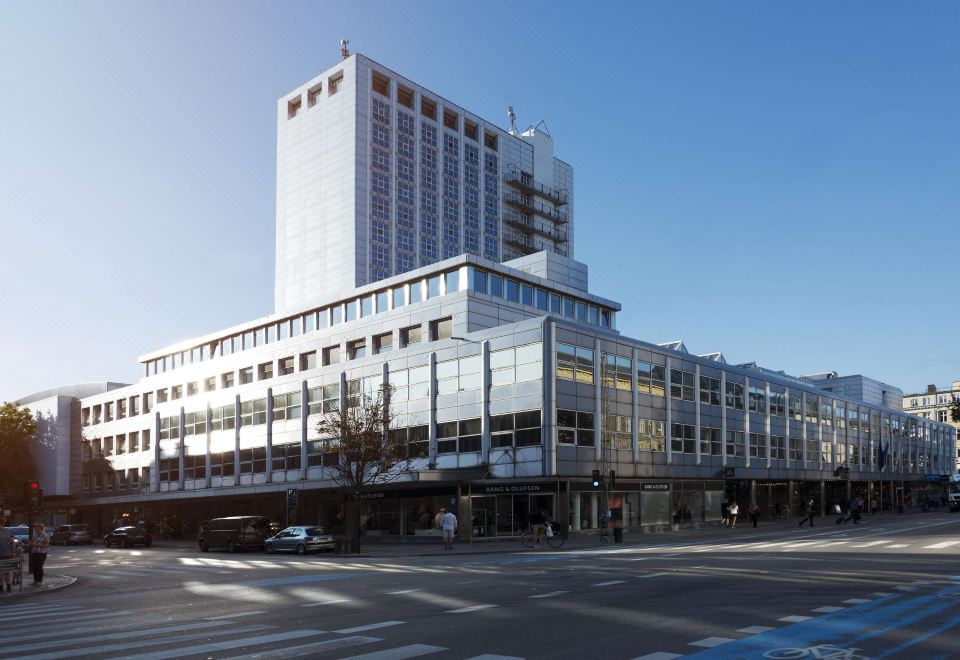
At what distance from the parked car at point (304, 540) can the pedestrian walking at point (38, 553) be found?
14692mm

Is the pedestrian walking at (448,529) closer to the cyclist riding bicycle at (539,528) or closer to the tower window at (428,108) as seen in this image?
the cyclist riding bicycle at (539,528)

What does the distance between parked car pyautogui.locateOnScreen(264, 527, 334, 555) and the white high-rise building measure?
167 ft

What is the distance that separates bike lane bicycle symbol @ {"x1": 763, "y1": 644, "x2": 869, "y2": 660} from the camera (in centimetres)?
961

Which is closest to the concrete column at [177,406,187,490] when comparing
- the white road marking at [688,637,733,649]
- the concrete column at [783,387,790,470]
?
the concrete column at [783,387,790,470]

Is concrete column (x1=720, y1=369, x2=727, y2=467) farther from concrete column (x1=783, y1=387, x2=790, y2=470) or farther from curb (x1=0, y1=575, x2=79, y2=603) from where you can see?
curb (x1=0, y1=575, x2=79, y2=603)

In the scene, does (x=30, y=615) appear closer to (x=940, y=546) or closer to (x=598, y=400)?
(x=940, y=546)

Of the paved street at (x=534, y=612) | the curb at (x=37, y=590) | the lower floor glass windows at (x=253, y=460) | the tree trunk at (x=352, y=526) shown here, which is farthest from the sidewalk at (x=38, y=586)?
the lower floor glass windows at (x=253, y=460)

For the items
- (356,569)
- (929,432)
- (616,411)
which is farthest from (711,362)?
(929,432)

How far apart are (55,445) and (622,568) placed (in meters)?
79.8

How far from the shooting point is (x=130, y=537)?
54594 millimetres

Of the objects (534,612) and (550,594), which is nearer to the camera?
(534,612)

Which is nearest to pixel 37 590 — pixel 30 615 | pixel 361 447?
pixel 30 615

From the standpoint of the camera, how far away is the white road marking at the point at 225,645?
10.8m

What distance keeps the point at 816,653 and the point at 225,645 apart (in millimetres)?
7377
